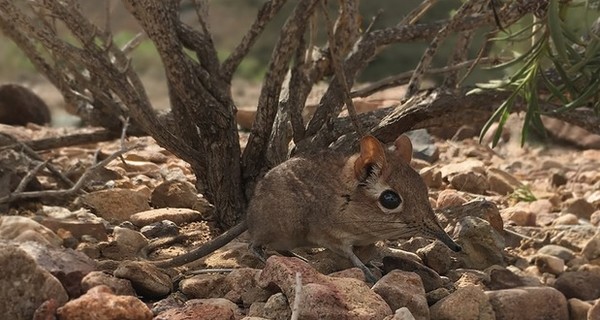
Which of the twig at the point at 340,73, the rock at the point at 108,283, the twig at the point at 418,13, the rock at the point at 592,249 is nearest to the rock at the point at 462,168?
the twig at the point at 418,13

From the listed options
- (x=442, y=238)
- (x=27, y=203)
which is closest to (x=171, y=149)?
(x=27, y=203)

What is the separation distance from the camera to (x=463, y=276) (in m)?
4.95

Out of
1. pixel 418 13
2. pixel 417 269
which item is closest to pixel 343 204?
pixel 417 269

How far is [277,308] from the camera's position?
13.1 feet

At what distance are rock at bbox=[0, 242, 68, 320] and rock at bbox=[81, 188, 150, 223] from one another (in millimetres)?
1898

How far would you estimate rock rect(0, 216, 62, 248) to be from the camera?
4.61 m

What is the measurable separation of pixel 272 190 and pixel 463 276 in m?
1.04

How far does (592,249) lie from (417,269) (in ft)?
5.11

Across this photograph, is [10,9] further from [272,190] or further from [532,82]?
[532,82]

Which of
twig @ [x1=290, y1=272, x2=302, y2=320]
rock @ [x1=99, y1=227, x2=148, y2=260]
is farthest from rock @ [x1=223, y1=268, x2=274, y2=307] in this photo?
rock @ [x1=99, y1=227, x2=148, y2=260]

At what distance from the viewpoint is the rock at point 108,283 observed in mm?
3984

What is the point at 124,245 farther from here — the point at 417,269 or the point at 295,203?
the point at 417,269

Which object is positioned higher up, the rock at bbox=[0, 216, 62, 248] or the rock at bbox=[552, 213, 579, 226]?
the rock at bbox=[0, 216, 62, 248]

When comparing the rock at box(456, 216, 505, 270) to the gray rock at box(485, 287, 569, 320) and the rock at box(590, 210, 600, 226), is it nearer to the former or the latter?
the gray rock at box(485, 287, 569, 320)
